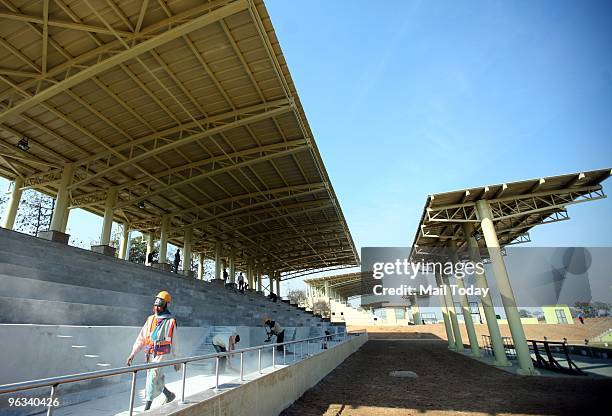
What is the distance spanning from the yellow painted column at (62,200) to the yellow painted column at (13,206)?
13.2 feet

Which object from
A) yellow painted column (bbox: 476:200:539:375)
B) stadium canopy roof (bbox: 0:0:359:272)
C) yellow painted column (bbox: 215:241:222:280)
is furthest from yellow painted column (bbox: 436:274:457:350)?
yellow painted column (bbox: 215:241:222:280)

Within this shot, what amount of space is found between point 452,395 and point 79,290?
471 inches

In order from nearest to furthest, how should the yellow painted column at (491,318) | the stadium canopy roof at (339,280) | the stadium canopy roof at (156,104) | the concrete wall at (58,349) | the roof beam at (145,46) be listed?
the concrete wall at (58,349)
the roof beam at (145,46)
the stadium canopy roof at (156,104)
the yellow painted column at (491,318)
the stadium canopy roof at (339,280)

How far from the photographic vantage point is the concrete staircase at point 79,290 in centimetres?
738

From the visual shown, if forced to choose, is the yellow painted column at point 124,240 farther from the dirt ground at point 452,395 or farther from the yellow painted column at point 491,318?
the yellow painted column at point 491,318

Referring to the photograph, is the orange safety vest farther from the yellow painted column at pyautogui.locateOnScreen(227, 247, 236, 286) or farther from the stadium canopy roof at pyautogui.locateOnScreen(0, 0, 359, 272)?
the yellow painted column at pyautogui.locateOnScreen(227, 247, 236, 286)

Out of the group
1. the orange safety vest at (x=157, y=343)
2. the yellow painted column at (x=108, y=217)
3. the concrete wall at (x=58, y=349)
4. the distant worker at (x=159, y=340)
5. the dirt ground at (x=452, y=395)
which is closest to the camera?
the distant worker at (x=159, y=340)

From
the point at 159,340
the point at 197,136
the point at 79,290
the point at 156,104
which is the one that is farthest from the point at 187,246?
the point at 159,340

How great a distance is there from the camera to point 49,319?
716cm

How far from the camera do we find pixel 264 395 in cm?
641

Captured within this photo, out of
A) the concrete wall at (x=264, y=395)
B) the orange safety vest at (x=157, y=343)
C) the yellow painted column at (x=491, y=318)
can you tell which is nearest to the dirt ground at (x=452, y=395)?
the concrete wall at (x=264, y=395)

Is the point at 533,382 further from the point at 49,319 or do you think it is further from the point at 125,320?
the point at 49,319

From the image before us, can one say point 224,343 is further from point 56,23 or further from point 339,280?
point 339,280

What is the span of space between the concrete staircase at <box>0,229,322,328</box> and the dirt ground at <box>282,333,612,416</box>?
586cm
